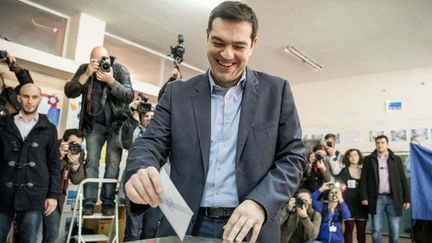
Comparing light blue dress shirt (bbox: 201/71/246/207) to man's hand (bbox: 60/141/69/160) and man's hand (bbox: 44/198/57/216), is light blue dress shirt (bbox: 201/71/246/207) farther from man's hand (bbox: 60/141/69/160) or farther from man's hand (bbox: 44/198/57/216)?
man's hand (bbox: 60/141/69/160)

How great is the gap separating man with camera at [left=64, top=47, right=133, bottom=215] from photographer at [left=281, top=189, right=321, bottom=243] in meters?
1.82

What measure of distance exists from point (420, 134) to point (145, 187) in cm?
600

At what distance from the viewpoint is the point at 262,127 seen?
985mm

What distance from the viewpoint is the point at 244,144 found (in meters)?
0.96

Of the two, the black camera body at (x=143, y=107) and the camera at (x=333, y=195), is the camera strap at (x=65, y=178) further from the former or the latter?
the camera at (x=333, y=195)

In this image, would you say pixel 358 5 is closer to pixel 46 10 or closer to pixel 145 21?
pixel 145 21

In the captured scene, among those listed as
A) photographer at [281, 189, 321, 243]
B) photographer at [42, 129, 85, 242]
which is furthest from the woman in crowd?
photographer at [42, 129, 85, 242]

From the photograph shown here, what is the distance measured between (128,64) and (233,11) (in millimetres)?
4495

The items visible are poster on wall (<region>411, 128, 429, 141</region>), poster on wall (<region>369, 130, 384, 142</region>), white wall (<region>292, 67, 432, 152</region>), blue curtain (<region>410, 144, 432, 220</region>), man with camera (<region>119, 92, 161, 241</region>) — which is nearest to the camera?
man with camera (<region>119, 92, 161, 241</region>)

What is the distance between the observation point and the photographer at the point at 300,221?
355 centimetres

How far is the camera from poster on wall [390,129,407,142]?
577 cm

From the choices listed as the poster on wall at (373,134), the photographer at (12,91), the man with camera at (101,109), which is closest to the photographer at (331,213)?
the man with camera at (101,109)

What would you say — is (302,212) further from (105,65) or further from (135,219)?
(105,65)

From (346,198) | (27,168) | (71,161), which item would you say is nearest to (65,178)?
(71,161)
